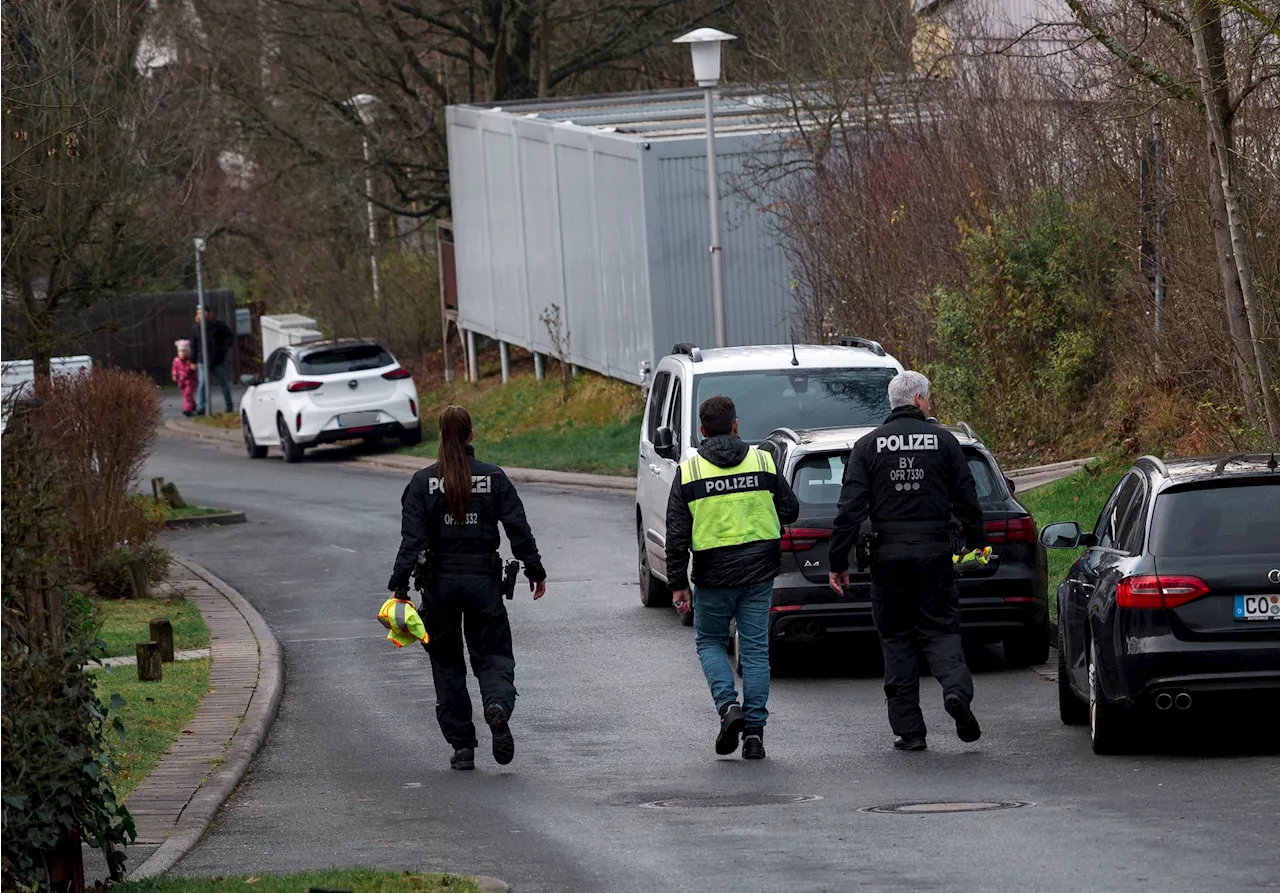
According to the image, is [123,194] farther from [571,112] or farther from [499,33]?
[499,33]

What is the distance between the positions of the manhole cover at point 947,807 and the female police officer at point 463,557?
7.57ft

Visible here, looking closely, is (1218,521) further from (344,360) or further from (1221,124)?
(344,360)

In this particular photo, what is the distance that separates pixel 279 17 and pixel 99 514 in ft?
67.6

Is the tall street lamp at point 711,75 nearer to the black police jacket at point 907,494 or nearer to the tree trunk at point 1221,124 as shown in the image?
the tree trunk at point 1221,124

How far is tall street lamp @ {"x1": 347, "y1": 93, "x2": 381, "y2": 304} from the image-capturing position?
3828 centimetres

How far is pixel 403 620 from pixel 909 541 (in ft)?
7.98

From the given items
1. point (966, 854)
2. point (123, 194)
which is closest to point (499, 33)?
point (123, 194)

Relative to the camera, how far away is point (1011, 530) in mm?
12383

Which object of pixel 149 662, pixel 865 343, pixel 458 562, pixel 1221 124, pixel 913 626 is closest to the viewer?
pixel 913 626

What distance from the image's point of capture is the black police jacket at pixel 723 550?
33.8 ft

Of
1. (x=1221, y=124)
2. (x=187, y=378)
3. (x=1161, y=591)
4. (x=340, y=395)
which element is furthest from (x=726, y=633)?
(x=187, y=378)

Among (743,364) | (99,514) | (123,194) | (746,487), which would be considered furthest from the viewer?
(123,194)

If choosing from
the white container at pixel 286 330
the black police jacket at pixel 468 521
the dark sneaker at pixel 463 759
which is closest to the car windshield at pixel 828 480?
the black police jacket at pixel 468 521

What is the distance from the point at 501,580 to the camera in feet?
34.3
